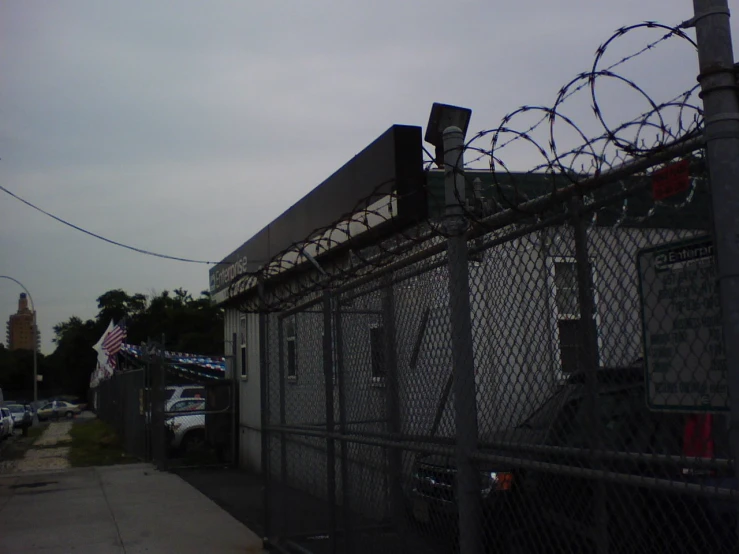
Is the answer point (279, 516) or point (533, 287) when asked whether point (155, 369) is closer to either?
point (279, 516)

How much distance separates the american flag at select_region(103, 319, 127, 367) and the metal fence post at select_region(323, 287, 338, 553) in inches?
771

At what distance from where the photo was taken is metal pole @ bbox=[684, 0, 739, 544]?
2311mm

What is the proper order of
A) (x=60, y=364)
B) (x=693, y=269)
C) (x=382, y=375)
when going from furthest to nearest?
1. (x=60, y=364)
2. (x=382, y=375)
3. (x=693, y=269)

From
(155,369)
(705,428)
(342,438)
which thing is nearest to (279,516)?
(342,438)

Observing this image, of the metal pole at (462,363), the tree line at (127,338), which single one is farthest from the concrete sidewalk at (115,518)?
the tree line at (127,338)

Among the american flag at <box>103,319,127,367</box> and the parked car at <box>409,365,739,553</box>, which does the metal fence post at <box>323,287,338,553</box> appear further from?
the american flag at <box>103,319,127,367</box>

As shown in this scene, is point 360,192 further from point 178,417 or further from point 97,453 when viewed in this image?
point 97,453

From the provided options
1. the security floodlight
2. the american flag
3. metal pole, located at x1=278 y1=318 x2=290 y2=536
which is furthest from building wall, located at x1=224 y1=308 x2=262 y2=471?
the security floodlight

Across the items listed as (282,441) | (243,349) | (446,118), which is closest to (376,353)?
(446,118)

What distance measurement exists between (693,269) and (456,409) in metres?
1.67

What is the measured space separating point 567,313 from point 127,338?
60.8m

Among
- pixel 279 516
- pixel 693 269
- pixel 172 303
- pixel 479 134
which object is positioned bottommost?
pixel 279 516

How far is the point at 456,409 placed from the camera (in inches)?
155

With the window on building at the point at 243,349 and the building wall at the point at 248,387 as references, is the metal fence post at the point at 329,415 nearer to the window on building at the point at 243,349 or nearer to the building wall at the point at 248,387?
the building wall at the point at 248,387
